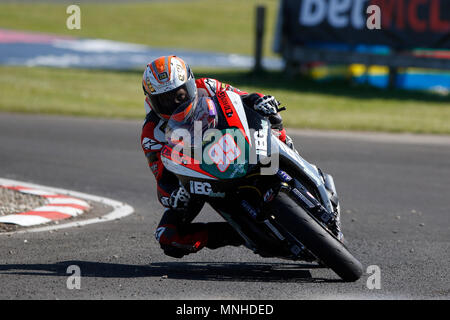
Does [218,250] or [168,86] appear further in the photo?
[218,250]

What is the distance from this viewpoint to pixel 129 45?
28.0 meters

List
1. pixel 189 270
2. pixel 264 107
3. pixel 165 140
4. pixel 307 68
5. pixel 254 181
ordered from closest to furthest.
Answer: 1. pixel 254 181
2. pixel 264 107
3. pixel 165 140
4. pixel 189 270
5. pixel 307 68

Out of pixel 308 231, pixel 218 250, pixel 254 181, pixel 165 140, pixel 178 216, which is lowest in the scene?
pixel 218 250

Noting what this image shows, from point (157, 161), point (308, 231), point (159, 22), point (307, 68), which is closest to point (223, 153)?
point (308, 231)

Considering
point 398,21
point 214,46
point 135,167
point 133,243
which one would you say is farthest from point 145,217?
point 214,46

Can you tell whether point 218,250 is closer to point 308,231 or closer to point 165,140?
point 165,140

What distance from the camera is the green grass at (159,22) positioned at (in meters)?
31.1

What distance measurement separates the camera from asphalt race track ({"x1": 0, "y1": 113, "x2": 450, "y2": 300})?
506 cm

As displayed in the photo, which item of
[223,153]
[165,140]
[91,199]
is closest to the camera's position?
[223,153]

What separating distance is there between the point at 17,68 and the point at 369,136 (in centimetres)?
1172

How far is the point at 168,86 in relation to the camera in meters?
5.11

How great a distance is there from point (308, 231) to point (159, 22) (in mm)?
32429

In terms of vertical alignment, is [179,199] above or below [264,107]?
below
